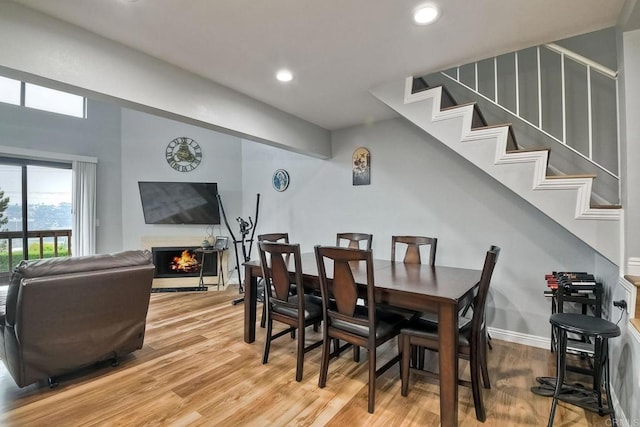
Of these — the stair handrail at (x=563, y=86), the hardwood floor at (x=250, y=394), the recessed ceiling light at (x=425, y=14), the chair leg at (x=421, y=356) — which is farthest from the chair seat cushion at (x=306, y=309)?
the stair handrail at (x=563, y=86)

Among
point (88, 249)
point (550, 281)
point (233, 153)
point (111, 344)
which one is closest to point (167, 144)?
point (233, 153)

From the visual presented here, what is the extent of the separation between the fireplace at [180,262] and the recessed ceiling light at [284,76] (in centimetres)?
349

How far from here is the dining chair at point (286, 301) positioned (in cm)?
233

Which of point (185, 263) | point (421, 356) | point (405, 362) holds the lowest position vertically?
point (421, 356)

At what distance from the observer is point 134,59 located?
7.54 feet

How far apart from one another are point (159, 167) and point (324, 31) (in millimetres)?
4383

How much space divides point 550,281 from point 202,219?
480 centimetres

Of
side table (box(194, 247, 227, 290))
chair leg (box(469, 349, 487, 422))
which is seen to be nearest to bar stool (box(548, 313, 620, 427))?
chair leg (box(469, 349, 487, 422))

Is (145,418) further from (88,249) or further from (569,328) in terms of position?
(88,249)

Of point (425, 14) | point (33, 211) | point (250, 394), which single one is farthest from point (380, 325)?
point (33, 211)

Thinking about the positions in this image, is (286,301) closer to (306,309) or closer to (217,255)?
(306,309)

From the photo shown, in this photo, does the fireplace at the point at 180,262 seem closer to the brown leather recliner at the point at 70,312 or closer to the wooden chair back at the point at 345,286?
the brown leather recliner at the point at 70,312

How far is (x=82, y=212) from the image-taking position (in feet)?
16.4

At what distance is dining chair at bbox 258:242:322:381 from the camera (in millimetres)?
2334
